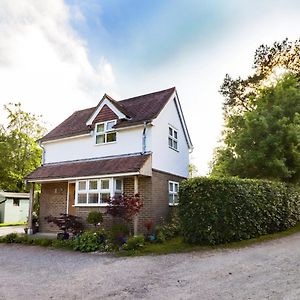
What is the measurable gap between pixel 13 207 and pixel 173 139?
2056cm

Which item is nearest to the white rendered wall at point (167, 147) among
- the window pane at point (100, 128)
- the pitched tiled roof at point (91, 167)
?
the pitched tiled roof at point (91, 167)

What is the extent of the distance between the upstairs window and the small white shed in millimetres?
19418

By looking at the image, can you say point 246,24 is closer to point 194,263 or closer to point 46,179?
point 194,263

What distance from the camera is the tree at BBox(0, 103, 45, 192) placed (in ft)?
116

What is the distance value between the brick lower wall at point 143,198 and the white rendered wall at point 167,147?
0.55 meters

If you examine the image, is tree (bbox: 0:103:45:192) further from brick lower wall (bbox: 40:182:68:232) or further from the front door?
the front door

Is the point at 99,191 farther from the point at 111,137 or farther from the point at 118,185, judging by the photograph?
the point at 111,137

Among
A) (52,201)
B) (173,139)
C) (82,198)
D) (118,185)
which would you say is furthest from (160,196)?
(52,201)

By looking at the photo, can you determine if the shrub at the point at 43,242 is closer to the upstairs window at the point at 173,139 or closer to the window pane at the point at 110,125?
the window pane at the point at 110,125

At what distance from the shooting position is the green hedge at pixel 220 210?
11.7 metres

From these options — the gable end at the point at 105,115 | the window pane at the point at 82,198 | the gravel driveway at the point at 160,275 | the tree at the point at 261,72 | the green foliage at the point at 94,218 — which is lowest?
the gravel driveway at the point at 160,275

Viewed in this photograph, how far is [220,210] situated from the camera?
11.8 meters

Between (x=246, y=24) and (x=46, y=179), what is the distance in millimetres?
12731

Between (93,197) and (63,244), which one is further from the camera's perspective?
(93,197)
